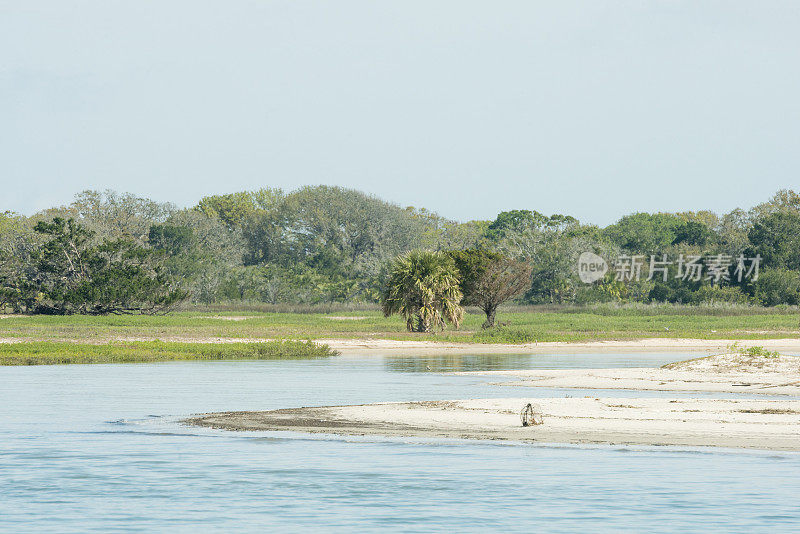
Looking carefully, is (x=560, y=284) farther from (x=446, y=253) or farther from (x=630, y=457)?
(x=630, y=457)

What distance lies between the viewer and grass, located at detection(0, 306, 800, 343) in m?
51.8

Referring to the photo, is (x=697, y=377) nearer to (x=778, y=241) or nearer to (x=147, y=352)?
(x=147, y=352)

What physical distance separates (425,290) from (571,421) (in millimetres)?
33162

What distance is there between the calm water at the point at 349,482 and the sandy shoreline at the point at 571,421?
2.28 ft

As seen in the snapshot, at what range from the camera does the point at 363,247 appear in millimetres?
120375

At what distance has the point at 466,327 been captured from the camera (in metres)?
62.9

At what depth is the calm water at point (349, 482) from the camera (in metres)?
13.9

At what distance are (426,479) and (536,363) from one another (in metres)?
24.5

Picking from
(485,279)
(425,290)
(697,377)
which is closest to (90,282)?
(425,290)

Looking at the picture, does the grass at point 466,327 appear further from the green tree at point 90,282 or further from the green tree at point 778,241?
the green tree at point 778,241

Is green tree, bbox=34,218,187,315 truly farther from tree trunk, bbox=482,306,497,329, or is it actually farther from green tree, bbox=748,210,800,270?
green tree, bbox=748,210,800,270

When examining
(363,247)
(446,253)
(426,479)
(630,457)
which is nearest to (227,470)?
(426,479)

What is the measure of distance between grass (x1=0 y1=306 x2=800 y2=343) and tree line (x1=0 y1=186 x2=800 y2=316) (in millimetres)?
3847

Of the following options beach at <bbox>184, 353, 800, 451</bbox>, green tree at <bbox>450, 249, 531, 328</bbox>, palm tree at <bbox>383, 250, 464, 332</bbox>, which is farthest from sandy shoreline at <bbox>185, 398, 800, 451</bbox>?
green tree at <bbox>450, 249, 531, 328</bbox>
